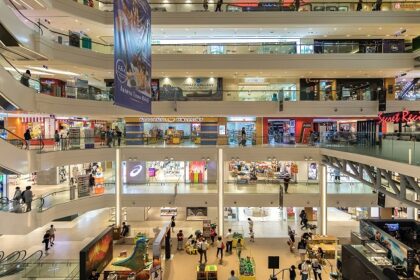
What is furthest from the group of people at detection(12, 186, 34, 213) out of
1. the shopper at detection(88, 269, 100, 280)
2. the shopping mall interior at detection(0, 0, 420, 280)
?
the shopper at detection(88, 269, 100, 280)

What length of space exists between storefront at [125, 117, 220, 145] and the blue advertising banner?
1285 cm

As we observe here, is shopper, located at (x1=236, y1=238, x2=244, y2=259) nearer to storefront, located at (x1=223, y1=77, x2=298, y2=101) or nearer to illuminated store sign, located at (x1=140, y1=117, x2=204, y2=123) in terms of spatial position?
storefront, located at (x1=223, y1=77, x2=298, y2=101)

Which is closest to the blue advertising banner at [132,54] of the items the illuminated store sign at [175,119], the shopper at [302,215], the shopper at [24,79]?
the shopper at [24,79]

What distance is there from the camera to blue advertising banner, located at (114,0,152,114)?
6441 mm

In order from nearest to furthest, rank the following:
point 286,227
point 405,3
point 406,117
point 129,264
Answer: point 406,117 < point 129,264 < point 405,3 < point 286,227

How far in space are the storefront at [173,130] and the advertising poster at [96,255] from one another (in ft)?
26.9

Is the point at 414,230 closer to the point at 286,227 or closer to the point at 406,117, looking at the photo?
the point at 406,117

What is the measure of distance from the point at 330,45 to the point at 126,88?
52.7 feet

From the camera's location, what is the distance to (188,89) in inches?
841

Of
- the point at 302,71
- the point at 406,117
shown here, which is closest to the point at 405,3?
the point at 302,71

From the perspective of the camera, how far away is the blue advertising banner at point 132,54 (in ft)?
21.1

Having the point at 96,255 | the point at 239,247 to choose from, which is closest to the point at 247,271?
the point at 239,247

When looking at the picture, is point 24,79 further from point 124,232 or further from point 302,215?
point 302,215

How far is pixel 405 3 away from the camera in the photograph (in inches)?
795
